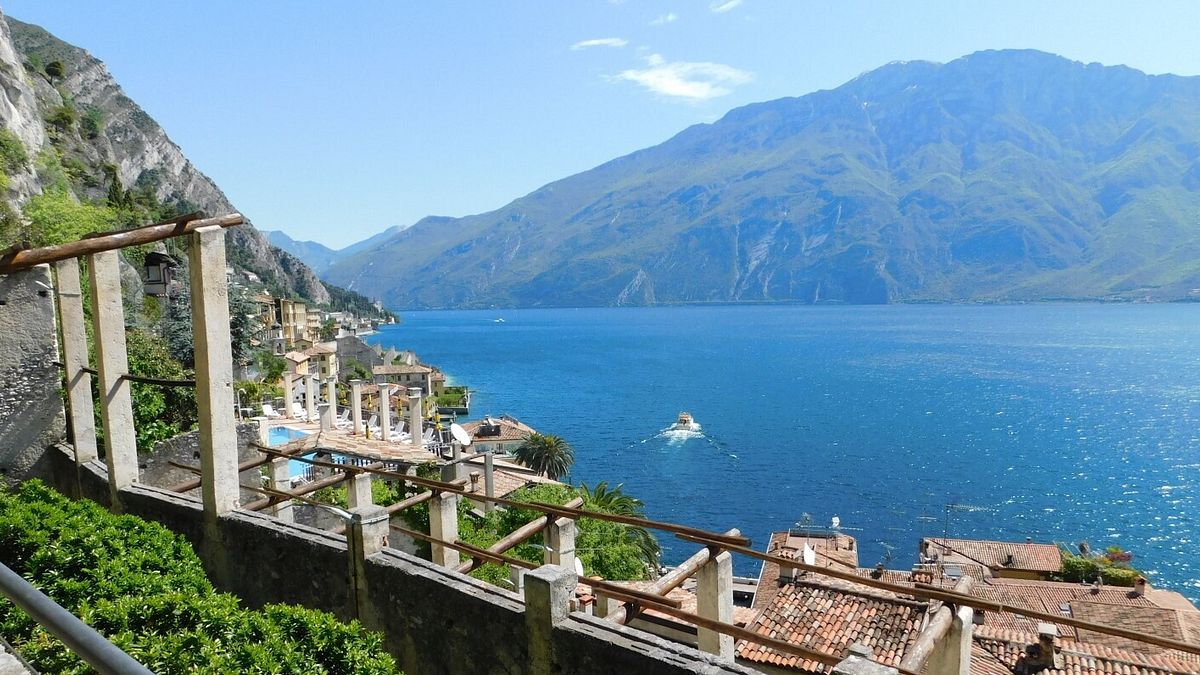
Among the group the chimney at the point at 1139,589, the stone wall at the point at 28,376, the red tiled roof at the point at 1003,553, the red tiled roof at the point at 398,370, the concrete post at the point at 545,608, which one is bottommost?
the red tiled roof at the point at 1003,553

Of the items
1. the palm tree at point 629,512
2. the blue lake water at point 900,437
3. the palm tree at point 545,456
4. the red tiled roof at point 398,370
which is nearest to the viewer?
the palm tree at point 629,512

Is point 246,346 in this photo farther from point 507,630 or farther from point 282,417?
point 507,630

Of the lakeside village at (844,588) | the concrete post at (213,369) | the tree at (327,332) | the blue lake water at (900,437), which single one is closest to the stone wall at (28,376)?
the lakeside village at (844,588)

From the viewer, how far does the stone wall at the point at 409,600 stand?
20.5ft

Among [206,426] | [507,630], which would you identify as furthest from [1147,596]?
[206,426]

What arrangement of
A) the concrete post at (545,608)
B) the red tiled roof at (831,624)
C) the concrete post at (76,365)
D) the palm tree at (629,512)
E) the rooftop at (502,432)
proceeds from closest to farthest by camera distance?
the concrete post at (545,608)
the concrete post at (76,365)
the red tiled roof at (831,624)
the palm tree at (629,512)
the rooftop at (502,432)

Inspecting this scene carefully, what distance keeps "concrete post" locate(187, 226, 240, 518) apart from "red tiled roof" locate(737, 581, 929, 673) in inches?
363

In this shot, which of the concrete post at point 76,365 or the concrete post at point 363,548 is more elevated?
the concrete post at point 76,365

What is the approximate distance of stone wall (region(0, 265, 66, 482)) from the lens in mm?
11258

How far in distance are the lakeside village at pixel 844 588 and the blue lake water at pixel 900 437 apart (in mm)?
6254

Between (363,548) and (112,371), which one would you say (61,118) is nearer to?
(112,371)

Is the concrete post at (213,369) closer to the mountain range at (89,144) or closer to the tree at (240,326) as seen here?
the mountain range at (89,144)

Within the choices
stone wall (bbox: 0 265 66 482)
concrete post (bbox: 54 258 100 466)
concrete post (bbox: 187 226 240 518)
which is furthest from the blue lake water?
concrete post (bbox: 187 226 240 518)

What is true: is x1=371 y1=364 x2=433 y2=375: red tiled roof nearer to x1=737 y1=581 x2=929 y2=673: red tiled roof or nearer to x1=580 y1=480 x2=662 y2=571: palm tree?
x1=580 y1=480 x2=662 y2=571: palm tree
